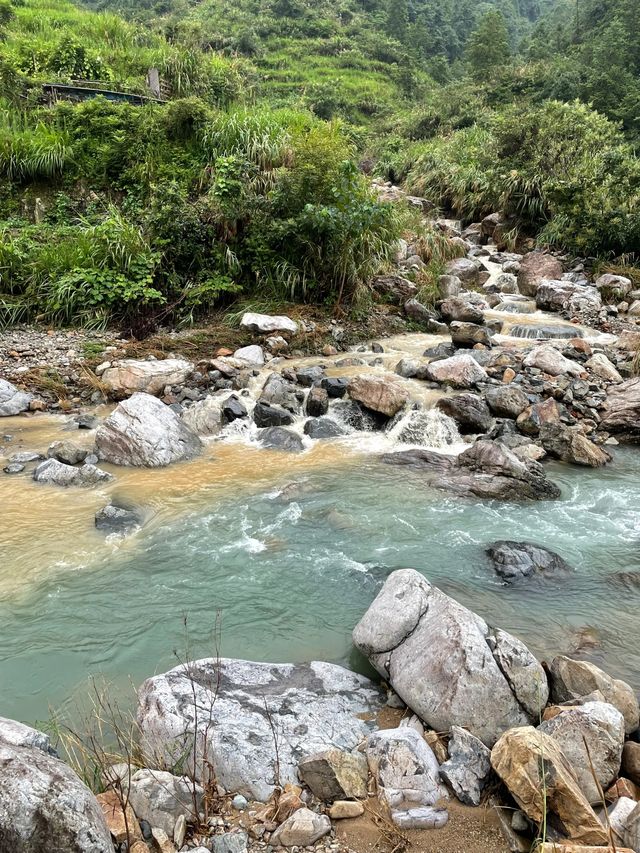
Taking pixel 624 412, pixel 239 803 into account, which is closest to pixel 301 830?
pixel 239 803

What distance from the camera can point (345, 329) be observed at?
36.6ft

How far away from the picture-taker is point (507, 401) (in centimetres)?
823

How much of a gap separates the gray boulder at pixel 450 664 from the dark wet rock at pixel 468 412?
14.7 feet

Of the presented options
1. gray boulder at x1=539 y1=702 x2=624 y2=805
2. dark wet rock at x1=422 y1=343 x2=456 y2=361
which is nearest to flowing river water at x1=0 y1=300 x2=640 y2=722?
gray boulder at x1=539 y1=702 x2=624 y2=805

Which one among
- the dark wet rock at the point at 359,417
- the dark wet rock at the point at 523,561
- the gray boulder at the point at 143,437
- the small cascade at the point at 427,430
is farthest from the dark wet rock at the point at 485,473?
the gray boulder at the point at 143,437

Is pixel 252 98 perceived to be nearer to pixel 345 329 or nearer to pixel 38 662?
pixel 345 329

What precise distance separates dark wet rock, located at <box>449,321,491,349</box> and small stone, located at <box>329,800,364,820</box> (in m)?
8.95

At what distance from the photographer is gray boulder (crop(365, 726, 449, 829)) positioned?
2.66 metres

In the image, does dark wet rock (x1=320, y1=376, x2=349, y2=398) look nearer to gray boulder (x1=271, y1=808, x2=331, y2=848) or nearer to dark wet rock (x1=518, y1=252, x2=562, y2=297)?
gray boulder (x1=271, y1=808, x2=331, y2=848)

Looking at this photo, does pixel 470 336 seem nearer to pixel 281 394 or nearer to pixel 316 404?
pixel 316 404

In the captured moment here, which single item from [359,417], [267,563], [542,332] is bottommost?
[267,563]

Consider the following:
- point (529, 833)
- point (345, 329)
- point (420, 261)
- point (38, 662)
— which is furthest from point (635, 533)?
point (420, 261)

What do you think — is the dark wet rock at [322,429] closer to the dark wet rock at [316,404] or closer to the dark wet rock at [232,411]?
the dark wet rock at [316,404]

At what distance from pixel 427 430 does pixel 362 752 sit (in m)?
5.39
